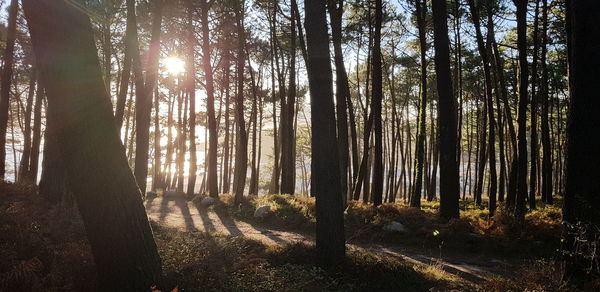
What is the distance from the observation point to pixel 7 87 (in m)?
12.4

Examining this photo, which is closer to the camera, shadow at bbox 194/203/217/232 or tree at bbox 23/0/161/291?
tree at bbox 23/0/161/291

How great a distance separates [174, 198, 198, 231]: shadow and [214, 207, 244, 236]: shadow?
1161mm

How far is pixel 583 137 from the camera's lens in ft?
17.3

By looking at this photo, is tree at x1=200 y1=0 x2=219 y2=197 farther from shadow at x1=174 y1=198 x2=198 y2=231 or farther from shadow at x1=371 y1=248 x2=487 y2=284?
shadow at x1=371 y1=248 x2=487 y2=284

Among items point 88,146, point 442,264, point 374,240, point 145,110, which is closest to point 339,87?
point 374,240

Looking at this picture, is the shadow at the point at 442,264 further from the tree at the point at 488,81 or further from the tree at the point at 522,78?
the tree at the point at 488,81

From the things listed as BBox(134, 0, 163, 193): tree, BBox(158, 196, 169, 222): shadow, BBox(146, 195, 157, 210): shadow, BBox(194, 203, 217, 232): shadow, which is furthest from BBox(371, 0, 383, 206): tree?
BBox(146, 195, 157, 210): shadow

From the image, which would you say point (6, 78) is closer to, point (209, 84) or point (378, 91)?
point (209, 84)

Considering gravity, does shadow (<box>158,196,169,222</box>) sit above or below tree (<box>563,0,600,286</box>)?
below

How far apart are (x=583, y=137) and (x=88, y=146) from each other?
6.73 metres

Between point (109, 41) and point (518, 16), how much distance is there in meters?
16.8

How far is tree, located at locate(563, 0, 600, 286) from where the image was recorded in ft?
16.8

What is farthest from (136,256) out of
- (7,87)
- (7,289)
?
(7,87)

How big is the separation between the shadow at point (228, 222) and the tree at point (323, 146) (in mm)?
4961
